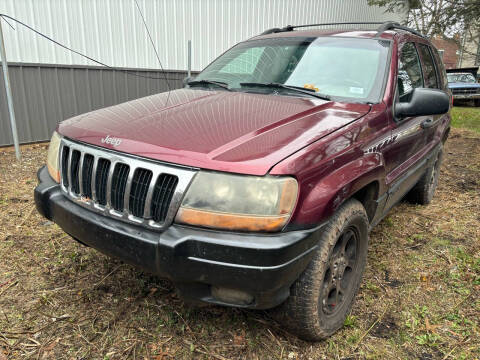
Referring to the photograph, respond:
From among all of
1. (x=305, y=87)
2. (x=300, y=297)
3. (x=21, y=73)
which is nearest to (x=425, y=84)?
(x=305, y=87)

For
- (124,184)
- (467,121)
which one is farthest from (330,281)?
(467,121)

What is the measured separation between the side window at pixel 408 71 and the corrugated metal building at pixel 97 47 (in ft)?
18.1

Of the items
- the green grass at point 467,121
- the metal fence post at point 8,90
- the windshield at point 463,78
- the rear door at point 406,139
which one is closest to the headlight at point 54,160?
the rear door at point 406,139

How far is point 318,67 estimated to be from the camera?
8.82ft

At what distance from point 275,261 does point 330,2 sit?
1331 cm

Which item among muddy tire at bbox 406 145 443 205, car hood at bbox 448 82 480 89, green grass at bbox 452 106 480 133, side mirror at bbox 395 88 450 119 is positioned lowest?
green grass at bbox 452 106 480 133

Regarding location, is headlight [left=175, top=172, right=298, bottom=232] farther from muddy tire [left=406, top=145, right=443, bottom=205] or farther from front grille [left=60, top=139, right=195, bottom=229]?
muddy tire [left=406, top=145, right=443, bottom=205]

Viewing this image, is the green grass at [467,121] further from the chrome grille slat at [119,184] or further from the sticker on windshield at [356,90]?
the chrome grille slat at [119,184]

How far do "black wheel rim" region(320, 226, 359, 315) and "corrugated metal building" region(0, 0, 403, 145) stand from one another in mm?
5770

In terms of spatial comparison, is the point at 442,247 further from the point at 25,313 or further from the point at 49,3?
the point at 49,3

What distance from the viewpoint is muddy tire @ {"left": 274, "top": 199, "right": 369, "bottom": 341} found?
5.92ft

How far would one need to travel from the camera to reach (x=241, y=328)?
2.17 metres

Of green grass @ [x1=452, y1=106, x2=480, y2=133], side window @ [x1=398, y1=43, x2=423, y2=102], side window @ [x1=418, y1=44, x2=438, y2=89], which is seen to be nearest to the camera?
side window @ [x1=398, y1=43, x2=423, y2=102]

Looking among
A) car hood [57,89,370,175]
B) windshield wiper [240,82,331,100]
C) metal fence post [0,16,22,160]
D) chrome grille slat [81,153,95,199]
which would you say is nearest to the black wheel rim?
car hood [57,89,370,175]
